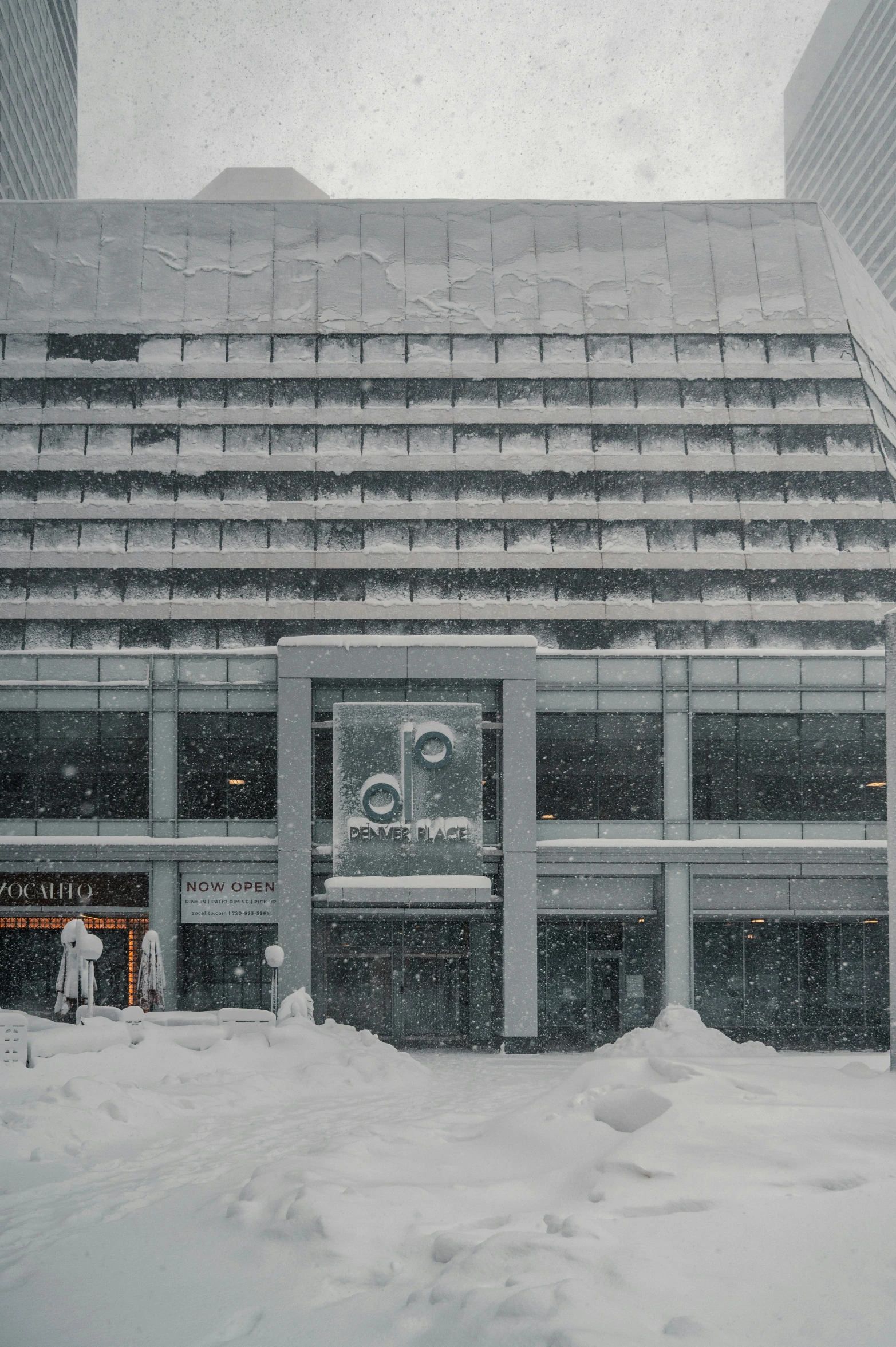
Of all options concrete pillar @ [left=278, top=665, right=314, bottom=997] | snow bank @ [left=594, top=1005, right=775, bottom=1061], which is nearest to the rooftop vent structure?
concrete pillar @ [left=278, top=665, right=314, bottom=997]

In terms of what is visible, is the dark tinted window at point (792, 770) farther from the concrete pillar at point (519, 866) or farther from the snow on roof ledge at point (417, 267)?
the snow on roof ledge at point (417, 267)

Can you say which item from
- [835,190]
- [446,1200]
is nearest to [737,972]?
[446,1200]

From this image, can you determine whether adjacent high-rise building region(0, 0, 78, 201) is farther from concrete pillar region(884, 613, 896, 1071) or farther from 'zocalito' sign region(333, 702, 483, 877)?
concrete pillar region(884, 613, 896, 1071)

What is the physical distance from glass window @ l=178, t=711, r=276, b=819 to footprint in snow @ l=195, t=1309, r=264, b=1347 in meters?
22.0

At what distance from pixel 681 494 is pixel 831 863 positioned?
11.2m

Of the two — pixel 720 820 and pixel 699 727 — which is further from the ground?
pixel 699 727

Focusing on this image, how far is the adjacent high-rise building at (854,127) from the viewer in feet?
414

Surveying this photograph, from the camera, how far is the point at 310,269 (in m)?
38.2

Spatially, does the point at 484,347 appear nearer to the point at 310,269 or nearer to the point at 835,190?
the point at 310,269

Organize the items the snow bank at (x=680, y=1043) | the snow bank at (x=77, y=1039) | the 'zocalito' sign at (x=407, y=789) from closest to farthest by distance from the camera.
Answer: the snow bank at (x=77, y=1039)
the snow bank at (x=680, y=1043)
the 'zocalito' sign at (x=407, y=789)

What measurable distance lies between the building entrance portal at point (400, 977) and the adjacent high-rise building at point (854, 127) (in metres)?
108

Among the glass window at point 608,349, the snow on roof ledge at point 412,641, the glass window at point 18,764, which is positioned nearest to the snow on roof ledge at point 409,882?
the snow on roof ledge at point 412,641

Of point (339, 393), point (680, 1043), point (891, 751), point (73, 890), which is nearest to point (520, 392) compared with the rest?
point (339, 393)

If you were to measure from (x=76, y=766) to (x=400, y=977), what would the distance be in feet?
30.8
